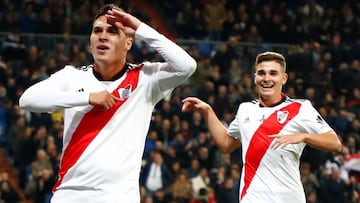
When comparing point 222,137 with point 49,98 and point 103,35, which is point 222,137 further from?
point 49,98

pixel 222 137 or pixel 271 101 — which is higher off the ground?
pixel 271 101

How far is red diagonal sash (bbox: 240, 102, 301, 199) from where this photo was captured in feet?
21.7

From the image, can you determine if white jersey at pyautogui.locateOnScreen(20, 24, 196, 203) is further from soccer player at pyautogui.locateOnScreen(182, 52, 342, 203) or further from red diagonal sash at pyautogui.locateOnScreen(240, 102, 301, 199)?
red diagonal sash at pyautogui.locateOnScreen(240, 102, 301, 199)

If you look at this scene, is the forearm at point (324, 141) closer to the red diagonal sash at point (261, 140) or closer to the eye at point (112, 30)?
the red diagonal sash at point (261, 140)

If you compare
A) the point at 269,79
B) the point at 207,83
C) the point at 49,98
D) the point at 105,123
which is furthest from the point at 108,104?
the point at 207,83

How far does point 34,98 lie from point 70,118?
266 mm

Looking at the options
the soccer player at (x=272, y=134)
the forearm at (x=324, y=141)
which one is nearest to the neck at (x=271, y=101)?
the soccer player at (x=272, y=134)

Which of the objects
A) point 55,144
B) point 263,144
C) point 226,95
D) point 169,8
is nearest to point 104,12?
point 263,144

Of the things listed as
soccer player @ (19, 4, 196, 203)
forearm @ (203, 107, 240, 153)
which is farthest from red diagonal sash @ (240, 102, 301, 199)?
soccer player @ (19, 4, 196, 203)

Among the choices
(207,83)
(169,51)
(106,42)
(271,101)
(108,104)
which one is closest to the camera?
(108,104)

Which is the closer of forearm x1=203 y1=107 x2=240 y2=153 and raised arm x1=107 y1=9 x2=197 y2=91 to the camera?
raised arm x1=107 y1=9 x2=197 y2=91

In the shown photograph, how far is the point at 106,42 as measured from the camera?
4.98 metres

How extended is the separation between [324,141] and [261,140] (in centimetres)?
55

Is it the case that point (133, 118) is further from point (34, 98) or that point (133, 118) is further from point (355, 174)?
point (355, 174)
